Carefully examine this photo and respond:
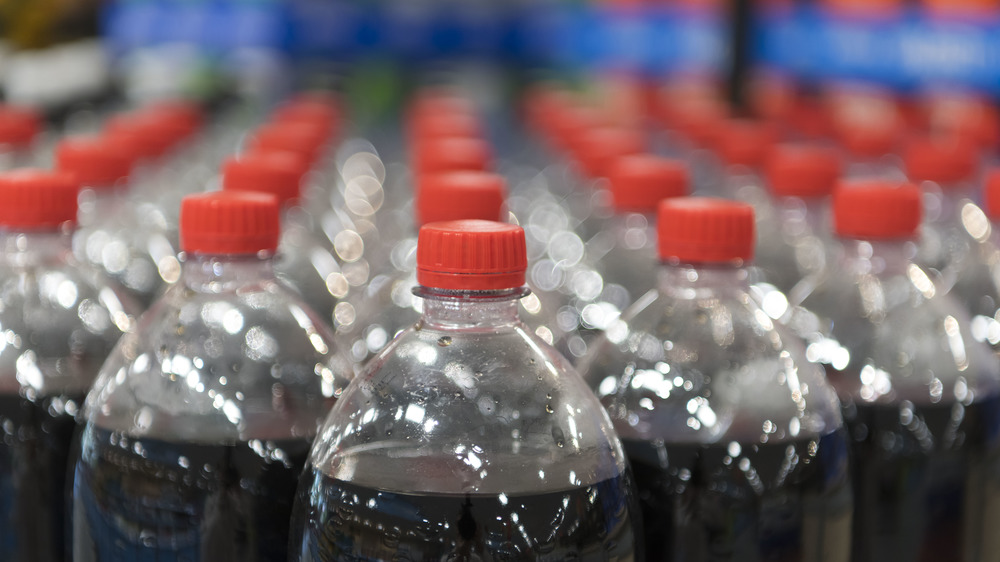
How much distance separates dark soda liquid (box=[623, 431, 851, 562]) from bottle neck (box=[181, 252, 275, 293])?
1.19 ft

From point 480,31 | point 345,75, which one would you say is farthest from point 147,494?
point 480,31

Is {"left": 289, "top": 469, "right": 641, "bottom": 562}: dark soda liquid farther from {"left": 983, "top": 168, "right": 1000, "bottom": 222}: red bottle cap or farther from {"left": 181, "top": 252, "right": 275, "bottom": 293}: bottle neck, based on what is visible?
{"left": 983, "top": 168, "right": 1000, "bottom": 222}: red bottle cap

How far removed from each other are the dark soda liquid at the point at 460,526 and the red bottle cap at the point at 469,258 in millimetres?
153

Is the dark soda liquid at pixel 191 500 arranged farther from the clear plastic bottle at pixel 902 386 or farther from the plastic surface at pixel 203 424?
the clear plastic bottle at pixel 902 386

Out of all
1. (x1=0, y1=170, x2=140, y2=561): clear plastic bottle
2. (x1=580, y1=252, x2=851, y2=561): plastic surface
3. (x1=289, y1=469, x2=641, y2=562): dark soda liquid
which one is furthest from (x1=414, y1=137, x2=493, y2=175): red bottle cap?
(x1=289, y1=469, x2=641, y2=562): dark soda liquid

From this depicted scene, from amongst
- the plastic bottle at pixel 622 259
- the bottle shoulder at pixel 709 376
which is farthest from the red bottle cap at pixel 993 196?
the bottle shoulder at pixel 709 376

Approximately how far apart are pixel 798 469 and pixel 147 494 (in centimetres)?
54

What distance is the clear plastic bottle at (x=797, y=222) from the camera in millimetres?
1767

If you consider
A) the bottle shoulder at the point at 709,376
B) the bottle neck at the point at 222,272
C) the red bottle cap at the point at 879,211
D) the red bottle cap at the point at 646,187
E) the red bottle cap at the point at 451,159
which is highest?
the bottle neck at the point at 222,272

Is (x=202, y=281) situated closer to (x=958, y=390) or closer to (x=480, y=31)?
(x=958, y=390)

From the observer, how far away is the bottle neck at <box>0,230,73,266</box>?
122cm

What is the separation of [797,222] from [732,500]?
89 cm

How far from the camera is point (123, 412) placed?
103cm

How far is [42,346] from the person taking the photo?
1188 mm
